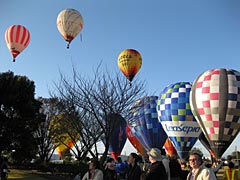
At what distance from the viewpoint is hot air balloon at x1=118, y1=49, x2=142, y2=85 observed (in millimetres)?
26406

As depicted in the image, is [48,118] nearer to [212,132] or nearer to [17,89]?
[17,89]

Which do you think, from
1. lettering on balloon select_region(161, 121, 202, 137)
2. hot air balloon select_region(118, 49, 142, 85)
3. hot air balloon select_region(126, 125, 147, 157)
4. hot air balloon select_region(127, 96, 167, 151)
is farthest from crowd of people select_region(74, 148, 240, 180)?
hot air balloon select_region(126, 125, 147, 157)

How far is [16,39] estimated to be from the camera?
22094 mm

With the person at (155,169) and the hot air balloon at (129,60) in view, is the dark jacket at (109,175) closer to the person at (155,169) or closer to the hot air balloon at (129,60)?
the person at (155,169)

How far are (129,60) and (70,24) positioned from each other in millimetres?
7077

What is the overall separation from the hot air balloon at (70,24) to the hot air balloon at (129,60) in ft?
19.5

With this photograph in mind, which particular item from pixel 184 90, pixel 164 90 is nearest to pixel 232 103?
pixel 184 90

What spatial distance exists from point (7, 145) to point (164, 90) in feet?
43.9

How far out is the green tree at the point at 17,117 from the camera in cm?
2655

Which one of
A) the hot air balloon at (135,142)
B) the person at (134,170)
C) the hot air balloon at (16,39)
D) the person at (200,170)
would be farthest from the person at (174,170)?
the hot air balloon at (135,142)

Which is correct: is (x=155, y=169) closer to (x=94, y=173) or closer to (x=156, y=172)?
(x=156, y=172)

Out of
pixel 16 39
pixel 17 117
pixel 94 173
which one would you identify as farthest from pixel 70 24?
pixel 94 173

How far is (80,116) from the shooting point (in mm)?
18984

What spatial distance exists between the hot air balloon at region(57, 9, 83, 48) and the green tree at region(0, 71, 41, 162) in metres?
8.14
